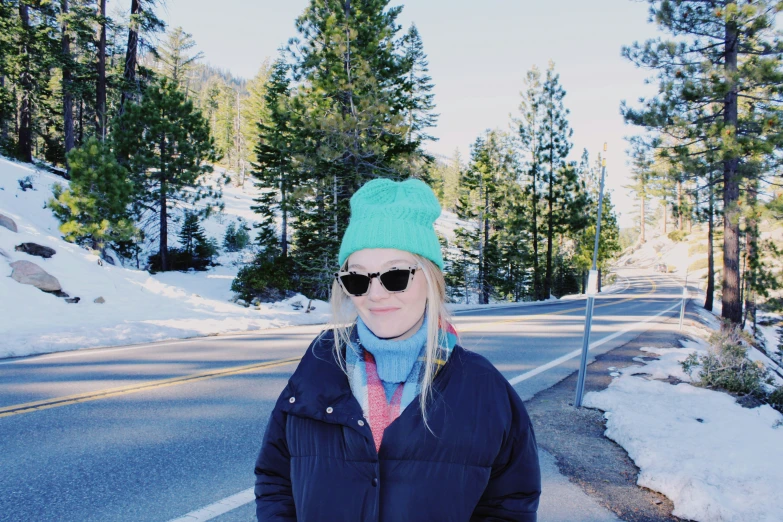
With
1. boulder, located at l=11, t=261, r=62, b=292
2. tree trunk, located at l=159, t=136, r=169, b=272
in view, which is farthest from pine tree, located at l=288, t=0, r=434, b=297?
boulder, located at l=11, t=261, r=62, b=292

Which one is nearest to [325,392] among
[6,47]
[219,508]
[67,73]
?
[219,508]

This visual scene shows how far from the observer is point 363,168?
18438 mm

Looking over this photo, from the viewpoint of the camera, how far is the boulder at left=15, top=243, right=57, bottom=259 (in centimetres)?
1343

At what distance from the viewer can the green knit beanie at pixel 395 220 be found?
1.67 m

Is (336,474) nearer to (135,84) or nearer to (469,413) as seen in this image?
(469,413)

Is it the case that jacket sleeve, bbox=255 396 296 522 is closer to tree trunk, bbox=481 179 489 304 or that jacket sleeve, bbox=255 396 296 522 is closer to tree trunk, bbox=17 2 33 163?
tree trunk, bbox=17 2 33 163

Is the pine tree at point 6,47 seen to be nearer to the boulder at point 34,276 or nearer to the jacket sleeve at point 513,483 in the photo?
the boulder at point 34,276

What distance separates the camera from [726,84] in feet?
44.3

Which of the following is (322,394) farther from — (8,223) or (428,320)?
(8,223)

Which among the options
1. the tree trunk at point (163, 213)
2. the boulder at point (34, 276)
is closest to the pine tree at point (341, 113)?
the tree trunk at point (163, 213)

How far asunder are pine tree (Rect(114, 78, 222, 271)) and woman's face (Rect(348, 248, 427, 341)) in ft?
65.9

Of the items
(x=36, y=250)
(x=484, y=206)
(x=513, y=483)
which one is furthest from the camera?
(x=484, y=206)

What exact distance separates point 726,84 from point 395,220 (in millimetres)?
15863

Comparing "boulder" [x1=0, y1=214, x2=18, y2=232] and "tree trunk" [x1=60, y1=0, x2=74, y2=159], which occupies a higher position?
"tree trunk" [x1=60, y1=0, x2=74, y2=159]
